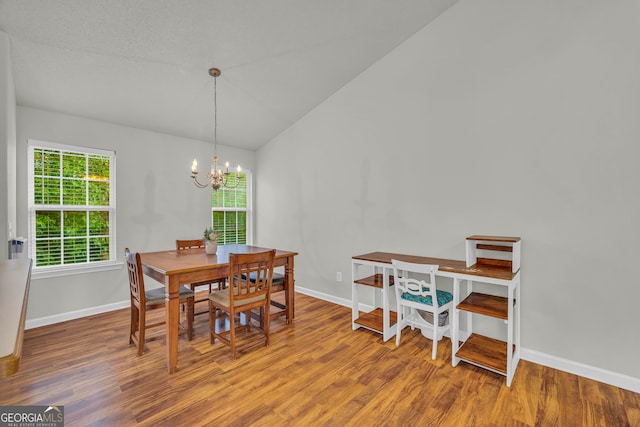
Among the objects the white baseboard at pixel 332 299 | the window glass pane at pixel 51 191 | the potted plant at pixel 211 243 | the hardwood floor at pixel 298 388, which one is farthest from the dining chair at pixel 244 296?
the window glass pane at pixel 51 191

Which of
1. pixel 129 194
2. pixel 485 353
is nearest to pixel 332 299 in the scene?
pixel 485 353

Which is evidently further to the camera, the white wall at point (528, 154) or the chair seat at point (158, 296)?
the chair seat at point (158, 296)

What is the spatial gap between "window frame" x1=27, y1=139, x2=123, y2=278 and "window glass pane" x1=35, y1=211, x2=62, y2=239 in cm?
4

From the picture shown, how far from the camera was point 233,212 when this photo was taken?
16.2 ft

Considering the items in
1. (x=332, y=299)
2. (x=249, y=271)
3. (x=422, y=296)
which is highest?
(x=249, y=271)

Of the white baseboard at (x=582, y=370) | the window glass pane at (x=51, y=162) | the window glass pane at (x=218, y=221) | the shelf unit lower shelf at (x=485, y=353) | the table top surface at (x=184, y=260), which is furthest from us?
the window glass pane at (x=218, y=221)

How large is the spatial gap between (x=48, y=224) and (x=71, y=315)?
1086 mm

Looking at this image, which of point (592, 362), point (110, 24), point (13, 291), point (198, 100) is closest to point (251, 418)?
point (13, 291)

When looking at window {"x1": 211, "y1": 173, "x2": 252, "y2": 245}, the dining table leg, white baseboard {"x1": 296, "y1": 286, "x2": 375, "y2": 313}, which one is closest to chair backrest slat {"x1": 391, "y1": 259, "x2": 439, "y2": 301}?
white baseboard {"x1": 296, "y1": 286, "x2": 375, "y2": 313}

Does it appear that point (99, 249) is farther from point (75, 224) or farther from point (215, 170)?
point (215, 170)

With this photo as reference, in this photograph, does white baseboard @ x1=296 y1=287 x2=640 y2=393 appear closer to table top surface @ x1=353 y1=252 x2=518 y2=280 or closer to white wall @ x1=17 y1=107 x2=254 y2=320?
table top surface @ x1=353 y1=252 x2=518 y2=280

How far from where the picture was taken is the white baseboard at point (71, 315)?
306cm

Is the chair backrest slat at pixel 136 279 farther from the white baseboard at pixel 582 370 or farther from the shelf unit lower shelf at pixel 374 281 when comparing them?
the white baseboard at pixel 582 370

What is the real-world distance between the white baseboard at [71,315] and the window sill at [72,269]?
45 centimetres
